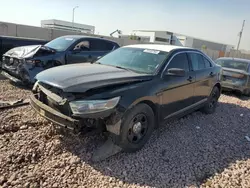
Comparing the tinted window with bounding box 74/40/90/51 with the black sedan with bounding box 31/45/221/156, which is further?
the tinted window with bounding box 74/40/90/51

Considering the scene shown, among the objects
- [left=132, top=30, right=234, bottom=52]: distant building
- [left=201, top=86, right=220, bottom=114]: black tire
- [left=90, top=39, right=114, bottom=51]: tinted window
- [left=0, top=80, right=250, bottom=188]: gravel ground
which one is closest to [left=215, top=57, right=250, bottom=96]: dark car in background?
[left=201, top=86, right=220, bottom=114]: black tire

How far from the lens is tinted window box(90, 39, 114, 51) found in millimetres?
7934

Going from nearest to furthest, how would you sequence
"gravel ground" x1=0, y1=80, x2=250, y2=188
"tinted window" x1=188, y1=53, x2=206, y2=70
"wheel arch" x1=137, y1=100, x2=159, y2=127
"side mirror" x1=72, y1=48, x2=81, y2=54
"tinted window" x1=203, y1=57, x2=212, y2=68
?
"gravel ground" x1=0, y1=80, x2=250, y2=188 < "wheel arch" x1=137, y1=100, x2=159, y2=127 < "tinted window" x1=188, y1=53, x2=206, y2=70 < "tinted window" x1=203, y1=57, x2=212, y2=68 < "side mirror" x1=72, y1=48, x2=81, y2=54

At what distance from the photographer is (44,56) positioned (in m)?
6.41

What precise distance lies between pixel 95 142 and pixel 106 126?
71cm

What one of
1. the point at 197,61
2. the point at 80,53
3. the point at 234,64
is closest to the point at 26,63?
the point at 80,53

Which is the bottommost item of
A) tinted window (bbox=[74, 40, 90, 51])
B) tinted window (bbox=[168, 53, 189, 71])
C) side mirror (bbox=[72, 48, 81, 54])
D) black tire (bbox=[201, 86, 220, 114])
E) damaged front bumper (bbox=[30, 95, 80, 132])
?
black tire (bbox=[201, 86, 220, 114])

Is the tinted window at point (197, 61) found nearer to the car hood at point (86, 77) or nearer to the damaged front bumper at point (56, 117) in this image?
the car hood at point (86, 77)

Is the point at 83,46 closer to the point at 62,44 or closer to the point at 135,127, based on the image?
the point at 62,44

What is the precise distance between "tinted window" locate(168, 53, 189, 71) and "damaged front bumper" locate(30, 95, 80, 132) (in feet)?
6.50

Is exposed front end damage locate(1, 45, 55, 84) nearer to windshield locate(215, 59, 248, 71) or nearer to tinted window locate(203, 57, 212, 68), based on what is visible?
tinted window locate(203, 57, 212, 68)

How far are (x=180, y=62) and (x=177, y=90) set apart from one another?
0.60 meters

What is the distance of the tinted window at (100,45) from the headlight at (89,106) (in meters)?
5.27

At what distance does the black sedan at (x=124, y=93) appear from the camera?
116 inches
